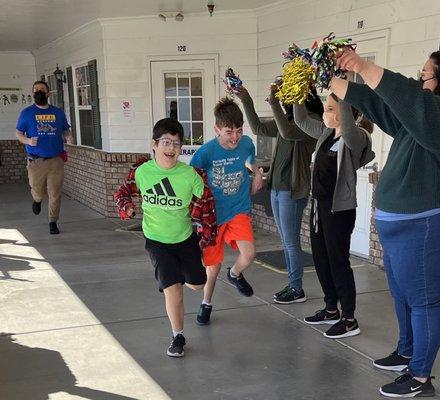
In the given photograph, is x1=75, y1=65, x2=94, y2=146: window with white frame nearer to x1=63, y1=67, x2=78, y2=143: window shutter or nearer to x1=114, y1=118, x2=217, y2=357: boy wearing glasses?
x1=63, y1=67, x2=78, y2=143: window shutter

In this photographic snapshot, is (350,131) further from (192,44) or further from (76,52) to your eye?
(76,52)

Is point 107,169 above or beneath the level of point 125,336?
above

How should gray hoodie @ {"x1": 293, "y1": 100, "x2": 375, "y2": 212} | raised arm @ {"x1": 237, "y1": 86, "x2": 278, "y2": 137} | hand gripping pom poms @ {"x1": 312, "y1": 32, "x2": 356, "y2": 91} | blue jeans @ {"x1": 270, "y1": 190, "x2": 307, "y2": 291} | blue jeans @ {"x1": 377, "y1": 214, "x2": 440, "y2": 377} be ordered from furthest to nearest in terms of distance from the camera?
raised arm @ {"x1": 237, "y1": 86, "x2": 278, "y2": 137} < blue jeans @ {"x1": 270, "y1": 190, "x2": 307, "y2": 291} < gray hoodie @ {"x1": 293, "y1": 100, "x2": 375, "y2": 212} < blue jeans @ {"x1": 377, "y1": 214, "x2": 440, "y2": 377} < hand gripping pom poms @ {"x1": 312, "y1": 32, "x2": 356, "y2": 91}

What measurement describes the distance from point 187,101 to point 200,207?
15.5 feet

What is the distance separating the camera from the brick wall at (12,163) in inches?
493

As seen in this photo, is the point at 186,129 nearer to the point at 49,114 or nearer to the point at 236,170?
the point at 49,114

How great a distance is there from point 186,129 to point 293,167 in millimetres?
4163

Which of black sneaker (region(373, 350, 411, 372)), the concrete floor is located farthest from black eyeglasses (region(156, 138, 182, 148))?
black sneaker (region(373, 350, 411, 372))

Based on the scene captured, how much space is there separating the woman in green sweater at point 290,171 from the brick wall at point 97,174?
419 centimetres

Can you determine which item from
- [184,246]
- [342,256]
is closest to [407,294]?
[342,256]

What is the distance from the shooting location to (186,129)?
7910mm

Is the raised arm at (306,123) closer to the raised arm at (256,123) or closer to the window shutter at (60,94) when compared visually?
the raised arm at (256,123)

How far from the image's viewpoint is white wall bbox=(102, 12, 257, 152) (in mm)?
7422

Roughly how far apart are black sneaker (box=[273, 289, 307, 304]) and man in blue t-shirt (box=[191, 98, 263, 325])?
0.64 meters
